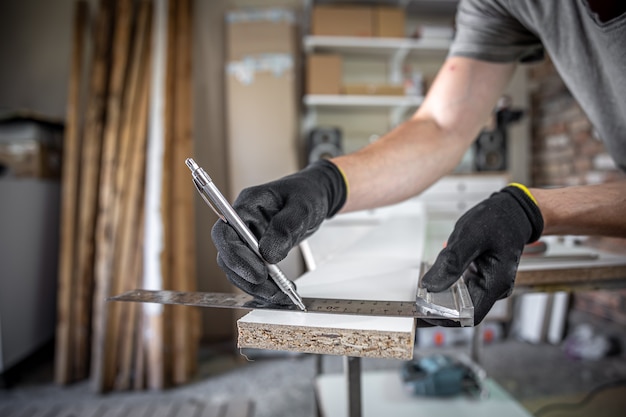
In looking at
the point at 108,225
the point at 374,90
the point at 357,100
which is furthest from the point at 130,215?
the point at 374,90

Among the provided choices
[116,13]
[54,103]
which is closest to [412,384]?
[116,13]

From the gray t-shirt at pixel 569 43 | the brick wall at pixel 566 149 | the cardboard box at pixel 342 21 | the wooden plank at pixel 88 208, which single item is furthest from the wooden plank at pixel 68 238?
the brick wall at pixel 566 149

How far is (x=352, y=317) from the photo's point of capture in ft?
1.87

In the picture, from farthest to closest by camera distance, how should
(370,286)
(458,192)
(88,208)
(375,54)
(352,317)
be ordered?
(375,54) < (458,192) < (88,208) < (370,286) < (352,317)

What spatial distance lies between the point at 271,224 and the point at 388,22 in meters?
2.63

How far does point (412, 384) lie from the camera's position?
1.36m

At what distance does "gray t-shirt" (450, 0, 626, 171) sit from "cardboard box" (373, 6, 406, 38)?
1927mm

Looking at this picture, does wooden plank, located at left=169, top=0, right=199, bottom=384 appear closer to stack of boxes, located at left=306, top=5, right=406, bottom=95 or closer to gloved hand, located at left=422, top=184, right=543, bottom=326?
stack of boxes, located at left=306, top=5, right=406, bottom=95

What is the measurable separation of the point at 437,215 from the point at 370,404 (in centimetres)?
167

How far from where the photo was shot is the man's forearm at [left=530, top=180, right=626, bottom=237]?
0.74 metres

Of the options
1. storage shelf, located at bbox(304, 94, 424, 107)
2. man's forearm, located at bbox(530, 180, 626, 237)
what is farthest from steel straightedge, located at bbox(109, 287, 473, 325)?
storage shelf, located at bbox(304, 94, 424, 107)

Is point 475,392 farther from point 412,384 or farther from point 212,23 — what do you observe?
point 212,23

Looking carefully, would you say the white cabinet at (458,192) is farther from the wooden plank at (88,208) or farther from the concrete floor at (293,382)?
the wooden plank at (88,208)

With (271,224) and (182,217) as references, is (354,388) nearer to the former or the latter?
(271,224)
